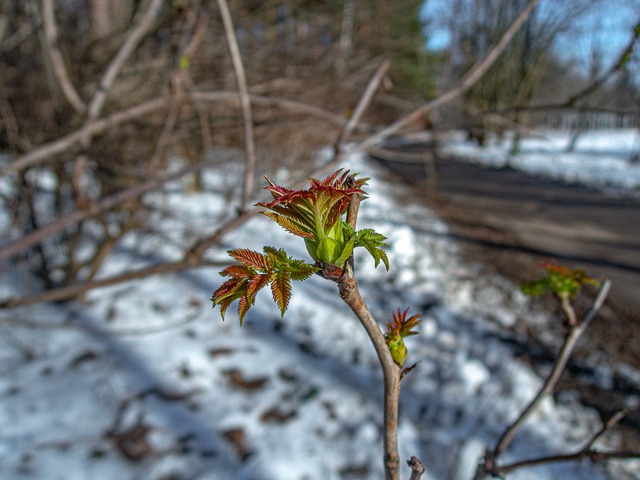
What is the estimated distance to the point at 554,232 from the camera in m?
6.80

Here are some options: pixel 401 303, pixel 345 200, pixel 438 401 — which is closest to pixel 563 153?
pixel 401 303

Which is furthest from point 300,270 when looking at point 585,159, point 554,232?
point 585,159

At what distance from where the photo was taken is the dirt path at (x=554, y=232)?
4.20 metres

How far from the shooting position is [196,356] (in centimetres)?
288

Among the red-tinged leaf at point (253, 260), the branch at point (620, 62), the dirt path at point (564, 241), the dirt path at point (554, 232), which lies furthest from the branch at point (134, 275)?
the dirt path at point (554, 232)

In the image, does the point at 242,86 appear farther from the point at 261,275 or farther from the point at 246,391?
the point at 246,391

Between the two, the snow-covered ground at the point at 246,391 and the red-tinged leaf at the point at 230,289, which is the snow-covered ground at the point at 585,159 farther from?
the red-tinged leaf at the point at 230,289

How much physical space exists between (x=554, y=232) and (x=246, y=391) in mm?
6090

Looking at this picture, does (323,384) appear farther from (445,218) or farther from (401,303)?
(445,218)

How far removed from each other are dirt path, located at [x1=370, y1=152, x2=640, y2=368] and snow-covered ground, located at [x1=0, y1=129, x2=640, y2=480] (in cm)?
114

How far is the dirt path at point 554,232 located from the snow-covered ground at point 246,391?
1.14 m

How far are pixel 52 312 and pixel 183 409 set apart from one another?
1.50 meters

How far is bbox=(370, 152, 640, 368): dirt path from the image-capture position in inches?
165

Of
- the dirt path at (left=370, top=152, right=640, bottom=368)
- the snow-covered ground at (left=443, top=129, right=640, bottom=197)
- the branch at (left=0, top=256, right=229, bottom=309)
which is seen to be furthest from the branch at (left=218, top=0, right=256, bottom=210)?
the snow-covered ground at (left=443, top=129, right=640, bottom=197)
